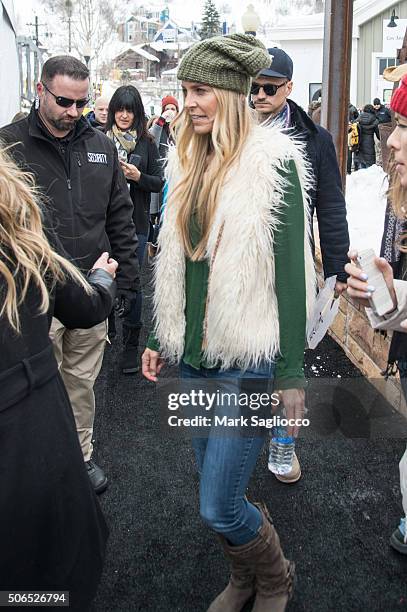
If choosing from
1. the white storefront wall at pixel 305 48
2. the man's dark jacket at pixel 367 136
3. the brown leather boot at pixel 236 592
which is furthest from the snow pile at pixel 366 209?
the white storefront wall at pixel 305 48

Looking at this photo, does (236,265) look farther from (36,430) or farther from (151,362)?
(36,430)

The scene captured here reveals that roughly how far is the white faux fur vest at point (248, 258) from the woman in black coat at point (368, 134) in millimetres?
13761

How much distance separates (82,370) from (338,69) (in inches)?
161

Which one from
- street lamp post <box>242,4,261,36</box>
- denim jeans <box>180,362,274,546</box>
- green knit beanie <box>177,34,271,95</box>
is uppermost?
street lamp post <box>242,4,261,36</box>

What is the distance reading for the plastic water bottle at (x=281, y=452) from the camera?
329 cm

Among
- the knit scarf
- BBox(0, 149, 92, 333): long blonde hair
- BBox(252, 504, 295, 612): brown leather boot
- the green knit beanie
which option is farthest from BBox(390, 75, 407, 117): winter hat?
the knit scarf

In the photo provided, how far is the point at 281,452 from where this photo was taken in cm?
332

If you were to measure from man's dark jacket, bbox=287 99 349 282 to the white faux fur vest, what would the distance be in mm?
1044

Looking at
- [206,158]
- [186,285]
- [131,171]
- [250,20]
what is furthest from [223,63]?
[250,20]

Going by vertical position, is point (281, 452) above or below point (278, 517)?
above

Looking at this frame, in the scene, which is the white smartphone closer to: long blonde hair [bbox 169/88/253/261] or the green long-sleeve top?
the green long-sleeve top

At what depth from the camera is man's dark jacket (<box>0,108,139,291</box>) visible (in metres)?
2.99

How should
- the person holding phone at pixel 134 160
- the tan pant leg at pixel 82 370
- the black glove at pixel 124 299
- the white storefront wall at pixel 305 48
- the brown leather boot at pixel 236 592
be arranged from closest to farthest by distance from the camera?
the brown leather boot at pixel 236 592 < the tan pant leg at pixel 82 370 < the black glove at pixel 124 299 < the person holding phone at pixel 134 160 < the white storefront wall at pixel 305 48

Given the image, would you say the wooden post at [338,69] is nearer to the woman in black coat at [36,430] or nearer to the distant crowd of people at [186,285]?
the distant crowd of people at [186,285]
